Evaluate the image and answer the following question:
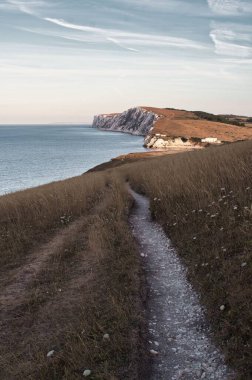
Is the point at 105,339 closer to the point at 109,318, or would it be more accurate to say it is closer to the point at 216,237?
the point at 109,318

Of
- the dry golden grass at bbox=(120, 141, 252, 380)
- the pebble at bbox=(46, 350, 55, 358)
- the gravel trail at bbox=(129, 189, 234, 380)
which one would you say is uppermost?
the dry golden grass at bbox=(120, 141, 252, 380)

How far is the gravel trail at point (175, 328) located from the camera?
17.0 ft

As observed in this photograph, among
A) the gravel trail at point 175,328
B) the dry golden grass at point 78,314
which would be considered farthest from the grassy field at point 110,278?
the gravel trail at point 175,328

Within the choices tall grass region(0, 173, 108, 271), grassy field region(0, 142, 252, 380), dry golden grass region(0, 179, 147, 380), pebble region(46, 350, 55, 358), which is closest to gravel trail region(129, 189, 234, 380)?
grassy field region(0, 142, 252, 380)

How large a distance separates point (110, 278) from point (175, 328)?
2.14m

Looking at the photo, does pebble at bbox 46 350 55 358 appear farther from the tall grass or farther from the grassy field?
the tall grass

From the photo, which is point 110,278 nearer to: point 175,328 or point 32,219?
point 175,328

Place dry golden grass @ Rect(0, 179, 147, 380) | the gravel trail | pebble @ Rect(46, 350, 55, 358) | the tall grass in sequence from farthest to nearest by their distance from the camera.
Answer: the tall grass, pebble @ Rect(46, 350, 55, 358), dry golden grass @ Rect(0, 179, 147, 380), the gravel trail

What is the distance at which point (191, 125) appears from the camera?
143375 millimetres

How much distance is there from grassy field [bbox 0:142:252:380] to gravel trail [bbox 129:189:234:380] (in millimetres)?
182

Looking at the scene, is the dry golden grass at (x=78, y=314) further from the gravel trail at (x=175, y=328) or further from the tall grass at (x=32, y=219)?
the tall grass at (x=32, y=219)

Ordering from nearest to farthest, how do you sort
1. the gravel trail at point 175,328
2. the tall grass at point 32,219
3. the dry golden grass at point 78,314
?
1. the gravel trail at point 175,328
2. the dry golden grass at point 78,314
3. the tall grass at point 32,219

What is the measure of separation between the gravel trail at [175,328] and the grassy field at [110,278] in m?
A: 0.18

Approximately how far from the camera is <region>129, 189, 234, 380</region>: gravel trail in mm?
5191
